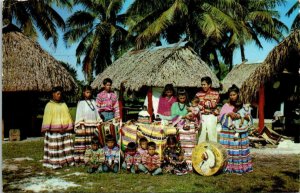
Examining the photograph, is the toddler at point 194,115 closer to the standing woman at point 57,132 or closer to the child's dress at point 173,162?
the child's dress at point 173,162

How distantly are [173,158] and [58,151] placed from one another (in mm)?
1915

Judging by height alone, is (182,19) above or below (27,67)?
above

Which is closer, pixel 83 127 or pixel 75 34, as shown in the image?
pixel 83 127

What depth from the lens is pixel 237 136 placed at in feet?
20.5

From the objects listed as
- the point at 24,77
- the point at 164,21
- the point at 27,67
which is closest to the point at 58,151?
the point at 24,77

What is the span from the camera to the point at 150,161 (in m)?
6.28

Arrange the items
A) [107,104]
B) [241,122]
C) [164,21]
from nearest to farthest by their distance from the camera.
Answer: [241,122] → [107,104] → [164,21]

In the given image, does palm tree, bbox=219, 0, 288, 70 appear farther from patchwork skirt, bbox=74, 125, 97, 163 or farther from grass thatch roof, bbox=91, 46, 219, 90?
patchwork skirt, bbox=74, 125, 97, 163

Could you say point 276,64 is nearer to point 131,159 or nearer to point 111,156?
point 131,159

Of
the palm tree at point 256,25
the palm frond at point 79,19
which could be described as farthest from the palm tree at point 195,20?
the palm frond at point 79,19

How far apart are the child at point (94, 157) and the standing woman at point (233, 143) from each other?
6.20 ft

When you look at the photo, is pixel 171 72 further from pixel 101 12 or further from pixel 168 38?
pixel 101 12

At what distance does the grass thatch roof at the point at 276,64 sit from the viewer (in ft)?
31.5

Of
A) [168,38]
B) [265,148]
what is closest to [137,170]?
[265,148]
